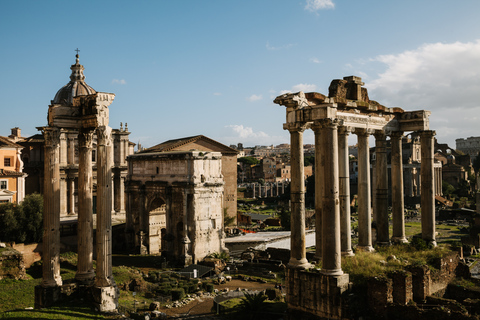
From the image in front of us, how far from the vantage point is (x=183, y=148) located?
145 ft

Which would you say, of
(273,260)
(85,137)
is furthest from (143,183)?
(85,137)

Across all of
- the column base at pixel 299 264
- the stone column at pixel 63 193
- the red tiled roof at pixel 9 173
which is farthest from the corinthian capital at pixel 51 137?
the stone column at pixel 63 193

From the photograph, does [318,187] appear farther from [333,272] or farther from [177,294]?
[177,294]

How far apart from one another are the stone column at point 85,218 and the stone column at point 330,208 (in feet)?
25.4

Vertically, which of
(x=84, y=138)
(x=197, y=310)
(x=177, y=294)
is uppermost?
(x=84, y=138)

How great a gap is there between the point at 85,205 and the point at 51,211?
1.08 metres

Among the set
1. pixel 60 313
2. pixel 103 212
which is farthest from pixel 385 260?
pixel 60 313

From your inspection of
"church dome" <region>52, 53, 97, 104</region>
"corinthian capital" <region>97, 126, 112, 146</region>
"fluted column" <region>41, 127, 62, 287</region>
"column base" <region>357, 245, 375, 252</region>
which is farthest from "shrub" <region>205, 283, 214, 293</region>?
"church dome" <region>52, 53, 97, 104</region>

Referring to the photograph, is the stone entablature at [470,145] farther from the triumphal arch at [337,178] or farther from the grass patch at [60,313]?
the grass patch at [60,313]

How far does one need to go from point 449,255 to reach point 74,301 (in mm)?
12963

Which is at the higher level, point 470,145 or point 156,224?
point 470,145

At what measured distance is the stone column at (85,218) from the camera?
1422cm

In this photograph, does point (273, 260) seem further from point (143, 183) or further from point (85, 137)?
point (85, 137)

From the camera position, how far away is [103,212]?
13.9 metres
